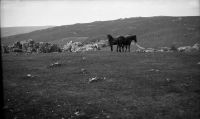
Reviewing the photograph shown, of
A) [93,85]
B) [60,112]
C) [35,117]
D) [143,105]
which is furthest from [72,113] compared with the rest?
[93,85]

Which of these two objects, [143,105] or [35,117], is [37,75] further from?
[143,105]

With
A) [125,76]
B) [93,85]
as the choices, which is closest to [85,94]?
[93,85]

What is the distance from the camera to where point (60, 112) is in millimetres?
11727

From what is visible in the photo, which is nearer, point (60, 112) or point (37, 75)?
point (60, 112)

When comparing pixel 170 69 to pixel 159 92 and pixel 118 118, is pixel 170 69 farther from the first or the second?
pixel 118 118

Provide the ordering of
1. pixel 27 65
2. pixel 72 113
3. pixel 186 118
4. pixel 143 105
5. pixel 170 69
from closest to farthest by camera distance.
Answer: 1. pixel 186 118
2. pixel 72 113
3. pixel 143 105
4. pixel 170 69
5. pixel 27 65

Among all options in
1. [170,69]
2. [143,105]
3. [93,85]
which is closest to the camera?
[143,105]

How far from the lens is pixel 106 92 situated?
14891mm

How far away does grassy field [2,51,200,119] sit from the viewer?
38.1 feet

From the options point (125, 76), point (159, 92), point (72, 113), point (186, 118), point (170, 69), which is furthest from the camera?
point (170, 69)

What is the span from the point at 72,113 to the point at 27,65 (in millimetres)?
15298

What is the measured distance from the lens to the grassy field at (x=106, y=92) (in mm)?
11609

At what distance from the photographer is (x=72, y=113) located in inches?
457

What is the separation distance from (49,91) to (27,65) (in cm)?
1108
